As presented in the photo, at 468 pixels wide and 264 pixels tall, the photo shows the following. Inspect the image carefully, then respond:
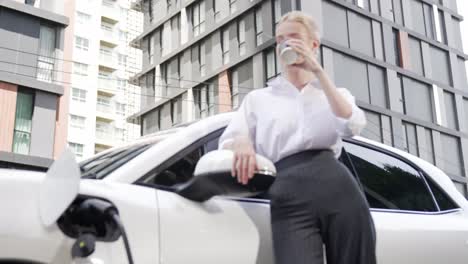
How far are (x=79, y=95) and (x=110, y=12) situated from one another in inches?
302

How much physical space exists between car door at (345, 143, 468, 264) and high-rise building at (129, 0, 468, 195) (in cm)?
2117

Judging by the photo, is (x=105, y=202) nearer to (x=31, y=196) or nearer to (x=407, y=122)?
(x=31, y=196)

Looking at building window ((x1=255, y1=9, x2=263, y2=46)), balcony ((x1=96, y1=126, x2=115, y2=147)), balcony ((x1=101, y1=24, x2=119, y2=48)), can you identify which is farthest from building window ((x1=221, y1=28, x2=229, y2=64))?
balcony ((x1=101, y1=24, x2=119, y2=48))

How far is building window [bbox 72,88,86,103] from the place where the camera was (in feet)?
140

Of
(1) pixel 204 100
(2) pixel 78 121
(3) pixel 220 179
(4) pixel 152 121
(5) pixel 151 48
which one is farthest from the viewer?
(2) pixel 78 121

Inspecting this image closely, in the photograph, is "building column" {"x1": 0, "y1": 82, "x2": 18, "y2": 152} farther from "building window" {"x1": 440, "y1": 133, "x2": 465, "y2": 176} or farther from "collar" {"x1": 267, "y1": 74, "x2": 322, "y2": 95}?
"building window" {"x1": 440, "y1": 133, "x2": 465, "y2": 176}

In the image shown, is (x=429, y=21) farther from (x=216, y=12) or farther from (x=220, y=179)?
(x=220, y=179)

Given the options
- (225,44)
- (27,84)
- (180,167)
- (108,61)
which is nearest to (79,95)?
(108,61)

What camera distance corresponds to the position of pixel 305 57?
204 centimetres

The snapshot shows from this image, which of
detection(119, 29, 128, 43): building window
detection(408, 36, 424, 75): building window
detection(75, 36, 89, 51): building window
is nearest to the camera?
detection(408, 36, 424, 75): building window

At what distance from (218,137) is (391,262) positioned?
2.91 ft

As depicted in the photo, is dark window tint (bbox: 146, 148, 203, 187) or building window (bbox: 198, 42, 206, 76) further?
building window (bbox: 198, 42, 206, 76)

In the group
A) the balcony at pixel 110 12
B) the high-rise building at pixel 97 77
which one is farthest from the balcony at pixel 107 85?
the balcony at pixel 110 12

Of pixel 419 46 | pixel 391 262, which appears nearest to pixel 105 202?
pixel 391 262
